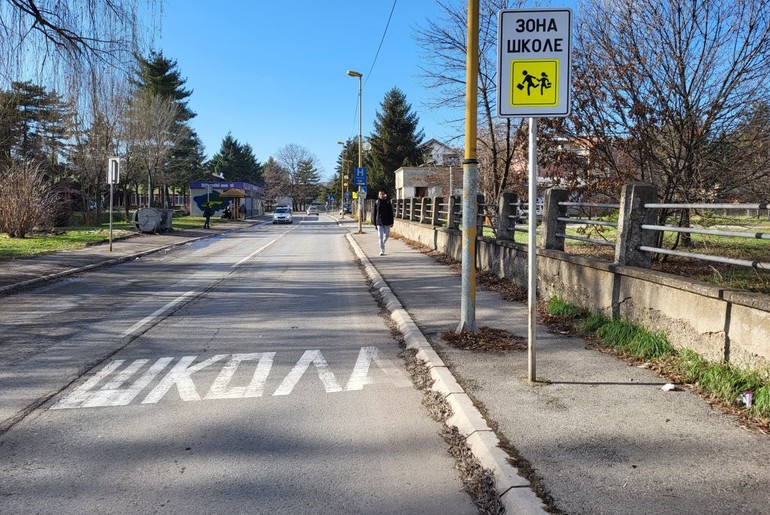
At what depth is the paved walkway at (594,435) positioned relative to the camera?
3209 millimetres

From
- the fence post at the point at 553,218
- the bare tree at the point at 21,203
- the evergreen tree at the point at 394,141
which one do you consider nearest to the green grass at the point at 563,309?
the fence post at the point at 553,218

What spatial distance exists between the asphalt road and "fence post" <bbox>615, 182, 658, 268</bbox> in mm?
2999

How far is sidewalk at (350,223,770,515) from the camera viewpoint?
321cm

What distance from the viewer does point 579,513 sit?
3.04m

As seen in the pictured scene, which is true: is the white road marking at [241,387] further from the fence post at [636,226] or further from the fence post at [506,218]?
the fence post at [506,218]

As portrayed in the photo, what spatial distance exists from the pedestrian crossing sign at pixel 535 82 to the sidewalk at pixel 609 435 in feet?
8.31

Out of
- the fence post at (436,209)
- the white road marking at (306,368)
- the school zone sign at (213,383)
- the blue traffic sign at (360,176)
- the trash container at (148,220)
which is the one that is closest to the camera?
the school zone sign at (213,383)

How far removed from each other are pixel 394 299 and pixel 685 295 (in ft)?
16.6

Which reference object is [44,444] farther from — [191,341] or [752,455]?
[752,455]

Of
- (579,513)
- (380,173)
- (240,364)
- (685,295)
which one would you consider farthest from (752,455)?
(380,173)

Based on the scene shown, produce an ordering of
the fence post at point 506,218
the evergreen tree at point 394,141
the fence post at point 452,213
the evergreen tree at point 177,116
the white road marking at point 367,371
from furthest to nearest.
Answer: the evergreen tree at point 394,141 < the evergreen tree at point 177,116 < the fence post at point 452,213 < the fence post at point 506,218 < the white road marking at point 367,371

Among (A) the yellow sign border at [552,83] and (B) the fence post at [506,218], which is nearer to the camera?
(A) the yellow sign border at [552,83]

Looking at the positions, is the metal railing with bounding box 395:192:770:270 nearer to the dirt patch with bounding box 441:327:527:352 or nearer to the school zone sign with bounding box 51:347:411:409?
the dirt patch with bounding box 441:327:527:352

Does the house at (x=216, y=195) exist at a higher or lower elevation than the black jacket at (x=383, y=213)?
higher
